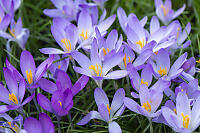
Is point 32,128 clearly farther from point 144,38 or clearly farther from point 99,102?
point 144,38

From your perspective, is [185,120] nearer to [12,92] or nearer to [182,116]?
[182,116]

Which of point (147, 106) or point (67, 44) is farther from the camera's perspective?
point (67, 44)

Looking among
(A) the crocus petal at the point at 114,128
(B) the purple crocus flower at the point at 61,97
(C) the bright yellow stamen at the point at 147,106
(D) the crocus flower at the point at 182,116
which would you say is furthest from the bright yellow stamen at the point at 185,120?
(B) the purple crocus flower at the point at 61,97

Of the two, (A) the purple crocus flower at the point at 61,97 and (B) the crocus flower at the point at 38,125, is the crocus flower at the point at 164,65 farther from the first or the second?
(B) the crocus flower at the point at 38,125

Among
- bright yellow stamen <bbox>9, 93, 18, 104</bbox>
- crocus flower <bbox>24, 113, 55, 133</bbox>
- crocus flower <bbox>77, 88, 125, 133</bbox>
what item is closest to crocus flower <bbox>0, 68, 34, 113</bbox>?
bright yellow stamen <bbox>9, 93, 18, 104</bbox>

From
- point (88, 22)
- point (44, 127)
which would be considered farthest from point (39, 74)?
point (88, 22)

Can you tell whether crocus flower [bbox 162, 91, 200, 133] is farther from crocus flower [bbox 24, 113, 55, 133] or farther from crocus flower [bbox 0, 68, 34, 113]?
crocus flower [bbox 0, 68, 34, 113]

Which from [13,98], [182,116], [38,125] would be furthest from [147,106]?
[13,98]

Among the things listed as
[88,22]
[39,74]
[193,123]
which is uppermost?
[88,22]
